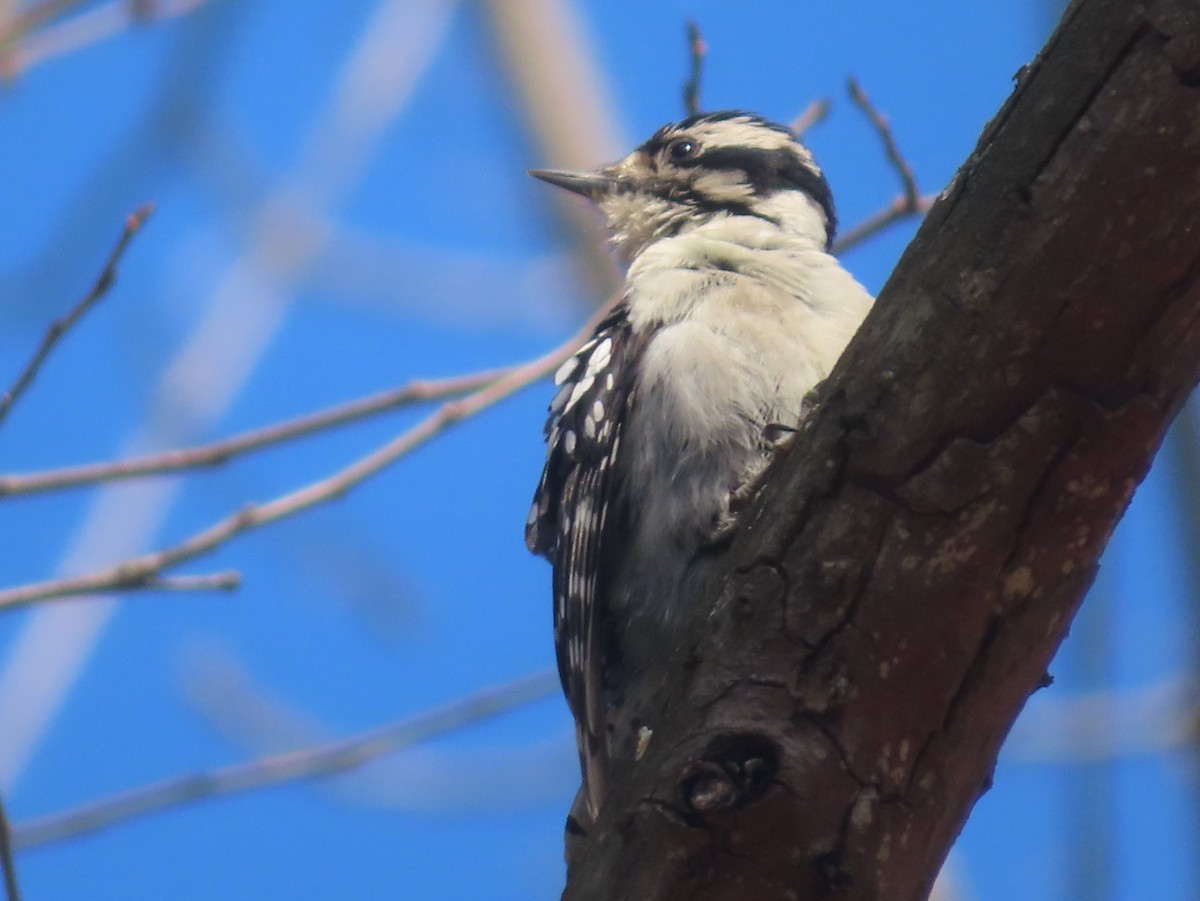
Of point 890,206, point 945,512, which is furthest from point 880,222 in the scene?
point 945,512

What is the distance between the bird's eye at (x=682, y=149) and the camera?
16.4 feet

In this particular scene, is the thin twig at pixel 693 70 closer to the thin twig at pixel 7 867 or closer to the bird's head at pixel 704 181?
the bird's head at pixel 704 181

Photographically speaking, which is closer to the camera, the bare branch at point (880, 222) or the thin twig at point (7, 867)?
the thin twig at point (7, 867)

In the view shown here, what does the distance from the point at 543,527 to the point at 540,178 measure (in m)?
1.59

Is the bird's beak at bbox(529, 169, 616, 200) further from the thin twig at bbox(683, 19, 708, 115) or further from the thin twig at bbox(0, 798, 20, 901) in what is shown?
the thin twig at bbox(0, 798, 20, 901)

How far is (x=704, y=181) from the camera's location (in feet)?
16.0

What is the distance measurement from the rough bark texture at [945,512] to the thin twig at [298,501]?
1.29 meters

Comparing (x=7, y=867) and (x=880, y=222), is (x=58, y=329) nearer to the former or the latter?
(x=7, y=867)

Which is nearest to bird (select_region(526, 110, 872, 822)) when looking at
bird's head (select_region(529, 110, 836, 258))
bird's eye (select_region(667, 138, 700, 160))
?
bird's head (select_region(529, 110, 836, 258))

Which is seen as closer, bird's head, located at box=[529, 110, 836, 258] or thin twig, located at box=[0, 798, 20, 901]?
thin twig, located at box=[0, 798, 20, 901]

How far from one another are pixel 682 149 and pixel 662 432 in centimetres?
171

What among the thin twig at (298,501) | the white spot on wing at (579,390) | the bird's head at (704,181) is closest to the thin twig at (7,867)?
the thin twig at (298,501)

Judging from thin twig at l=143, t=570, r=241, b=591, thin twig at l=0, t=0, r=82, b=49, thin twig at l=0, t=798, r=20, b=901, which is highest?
thin twig at l=0, t=0, r=82, b=49

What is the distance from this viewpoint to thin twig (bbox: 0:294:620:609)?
124 inches
